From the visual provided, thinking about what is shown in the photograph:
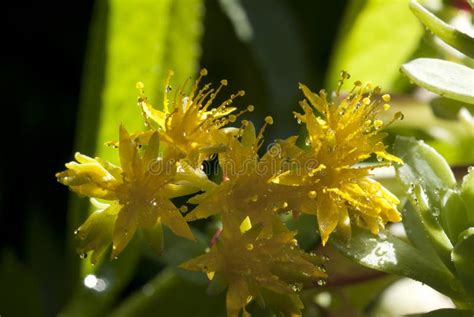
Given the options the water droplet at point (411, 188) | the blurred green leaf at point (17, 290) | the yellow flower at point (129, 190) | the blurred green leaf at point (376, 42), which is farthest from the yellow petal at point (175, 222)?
the blurred green leaf at point (376, 42)

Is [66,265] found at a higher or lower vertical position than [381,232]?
lower

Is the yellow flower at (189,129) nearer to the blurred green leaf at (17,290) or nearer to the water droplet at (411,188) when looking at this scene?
the water droplet at (411,188)

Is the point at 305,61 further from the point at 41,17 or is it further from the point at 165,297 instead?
the point at 165,297

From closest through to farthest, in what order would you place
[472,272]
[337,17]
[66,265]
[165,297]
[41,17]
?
[472,272] → [165,297] → [66,265] → [41,17] → [337,17]

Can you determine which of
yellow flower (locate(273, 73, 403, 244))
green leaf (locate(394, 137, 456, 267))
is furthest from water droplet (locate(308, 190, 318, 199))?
green leaf (locate(394, 137, 456, 267))

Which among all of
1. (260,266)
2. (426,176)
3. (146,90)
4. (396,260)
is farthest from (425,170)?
(146,90)

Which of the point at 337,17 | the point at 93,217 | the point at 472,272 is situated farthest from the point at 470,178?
the point at 337,17

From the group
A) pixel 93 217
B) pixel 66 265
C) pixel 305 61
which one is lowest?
pixel 66 265
